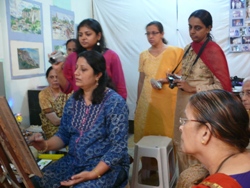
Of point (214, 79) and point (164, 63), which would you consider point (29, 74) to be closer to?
point (164, 63)

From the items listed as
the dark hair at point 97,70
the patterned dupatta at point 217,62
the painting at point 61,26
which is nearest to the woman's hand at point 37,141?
the dark hair at point 97,70

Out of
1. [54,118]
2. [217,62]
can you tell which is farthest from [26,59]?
[217,62]

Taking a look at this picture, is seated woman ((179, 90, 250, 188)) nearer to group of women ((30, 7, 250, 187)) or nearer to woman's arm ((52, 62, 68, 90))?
group of women ((30, 7, 250, 187))

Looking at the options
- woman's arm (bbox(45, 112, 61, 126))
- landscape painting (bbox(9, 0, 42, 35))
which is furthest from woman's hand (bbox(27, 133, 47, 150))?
landscape painting (bbox(9, 0, 42, 35))

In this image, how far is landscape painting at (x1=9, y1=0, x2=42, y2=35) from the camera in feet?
8.52

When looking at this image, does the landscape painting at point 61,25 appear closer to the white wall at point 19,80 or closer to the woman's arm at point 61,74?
the white wall at point 19,80

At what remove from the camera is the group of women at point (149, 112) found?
2.77ft

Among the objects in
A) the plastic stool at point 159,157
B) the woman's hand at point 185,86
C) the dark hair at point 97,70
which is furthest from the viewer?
the plastic stool at point 159,157

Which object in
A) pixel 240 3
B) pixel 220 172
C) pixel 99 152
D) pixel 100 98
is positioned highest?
pixel 240 3

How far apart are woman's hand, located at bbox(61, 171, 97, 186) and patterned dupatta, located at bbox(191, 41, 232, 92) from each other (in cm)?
103

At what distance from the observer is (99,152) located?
1.48 metres

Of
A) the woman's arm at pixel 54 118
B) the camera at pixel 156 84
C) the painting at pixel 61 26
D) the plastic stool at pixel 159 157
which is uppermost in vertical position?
the painting at pixel 61 26

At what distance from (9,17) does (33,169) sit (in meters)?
1.91

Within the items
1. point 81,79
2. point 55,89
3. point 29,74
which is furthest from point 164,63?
point 29,74
